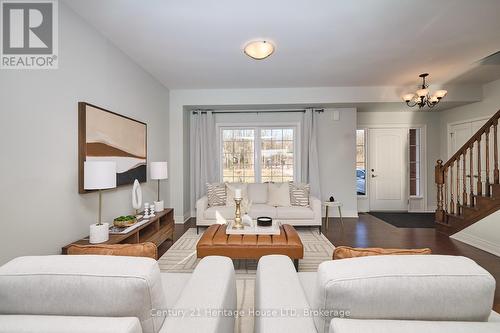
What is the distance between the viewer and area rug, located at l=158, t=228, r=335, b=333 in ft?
6.48

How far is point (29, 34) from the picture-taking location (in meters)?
1.99

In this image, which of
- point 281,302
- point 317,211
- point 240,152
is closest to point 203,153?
point 240,152

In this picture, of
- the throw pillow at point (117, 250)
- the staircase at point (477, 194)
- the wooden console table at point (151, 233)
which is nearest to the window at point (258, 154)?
the wooden console table at point (151, 233)

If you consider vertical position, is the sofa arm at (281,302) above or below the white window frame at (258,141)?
below

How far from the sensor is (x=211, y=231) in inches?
111

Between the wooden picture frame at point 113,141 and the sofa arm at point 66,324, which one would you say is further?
the wooden picture frame at point 113,141

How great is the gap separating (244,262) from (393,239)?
2.48 metres

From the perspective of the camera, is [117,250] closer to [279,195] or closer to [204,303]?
[204,303]

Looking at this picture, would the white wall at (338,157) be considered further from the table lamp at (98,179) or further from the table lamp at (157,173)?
the table lamp at (98,179)

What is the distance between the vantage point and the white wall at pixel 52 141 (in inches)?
67.1

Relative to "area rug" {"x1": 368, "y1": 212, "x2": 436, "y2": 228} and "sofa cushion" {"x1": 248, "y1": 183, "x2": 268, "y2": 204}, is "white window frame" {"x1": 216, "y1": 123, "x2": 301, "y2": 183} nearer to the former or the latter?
"sofa cushion" {"x1": 248, "y1": 183, "x2": 268, "y2": 204}

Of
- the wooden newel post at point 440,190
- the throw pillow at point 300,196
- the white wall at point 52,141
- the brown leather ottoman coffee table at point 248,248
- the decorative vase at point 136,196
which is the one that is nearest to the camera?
the white wall at point 52,141

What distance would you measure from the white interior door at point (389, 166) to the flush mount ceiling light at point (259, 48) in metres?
4.06

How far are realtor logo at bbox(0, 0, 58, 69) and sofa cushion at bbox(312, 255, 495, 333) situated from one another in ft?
8.38
